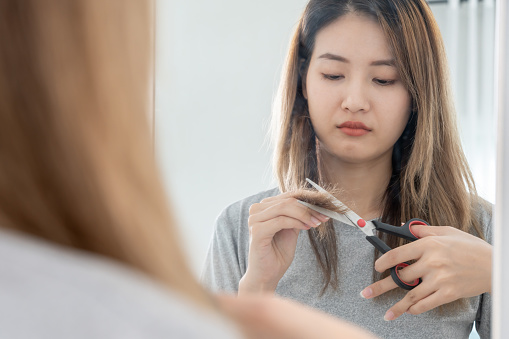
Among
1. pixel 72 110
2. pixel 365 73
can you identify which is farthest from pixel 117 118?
pixel 365 73

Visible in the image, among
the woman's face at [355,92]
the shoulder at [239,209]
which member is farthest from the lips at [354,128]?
the shoulder at [239,209]

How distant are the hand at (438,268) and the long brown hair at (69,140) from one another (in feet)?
1.37

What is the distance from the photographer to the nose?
0.58 m

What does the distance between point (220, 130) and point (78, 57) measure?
1.43 feet

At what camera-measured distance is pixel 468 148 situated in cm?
59

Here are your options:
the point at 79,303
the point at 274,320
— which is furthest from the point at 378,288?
the point at 79,303

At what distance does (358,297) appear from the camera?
0.58 metres

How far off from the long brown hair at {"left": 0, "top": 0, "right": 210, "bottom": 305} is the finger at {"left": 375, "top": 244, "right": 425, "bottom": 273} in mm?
413

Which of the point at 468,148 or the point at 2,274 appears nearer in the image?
the point at 2,274

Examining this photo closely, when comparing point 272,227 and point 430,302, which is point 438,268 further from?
point 272,227

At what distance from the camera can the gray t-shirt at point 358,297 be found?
0.58m

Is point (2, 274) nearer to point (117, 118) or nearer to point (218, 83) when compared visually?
point (117, 118)

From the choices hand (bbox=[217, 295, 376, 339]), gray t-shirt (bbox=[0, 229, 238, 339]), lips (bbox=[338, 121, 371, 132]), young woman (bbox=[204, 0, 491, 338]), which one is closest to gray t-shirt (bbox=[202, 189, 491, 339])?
young woman (bbox=[204, 0, 491, 338])

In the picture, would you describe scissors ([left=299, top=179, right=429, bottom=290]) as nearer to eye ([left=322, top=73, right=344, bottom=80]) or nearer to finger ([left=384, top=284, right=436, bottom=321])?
finger ([left=384, top=284, right=436, bottom=321])
